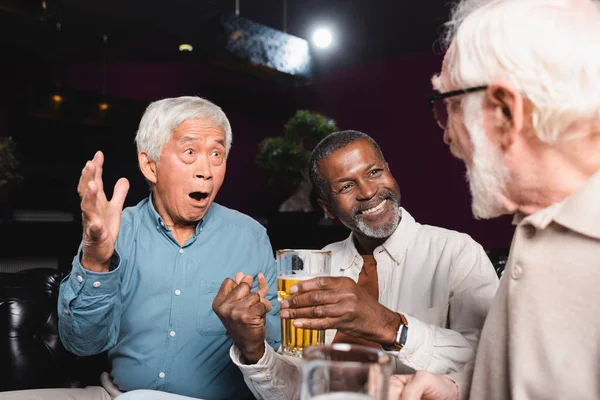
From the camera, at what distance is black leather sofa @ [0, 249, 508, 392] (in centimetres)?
184

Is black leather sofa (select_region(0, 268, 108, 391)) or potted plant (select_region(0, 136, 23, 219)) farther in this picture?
potted plant (select_region(0, 136, 23, 219))

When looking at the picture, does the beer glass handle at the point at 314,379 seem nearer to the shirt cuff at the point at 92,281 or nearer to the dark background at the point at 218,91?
the shirt cuff at the point at 92,281

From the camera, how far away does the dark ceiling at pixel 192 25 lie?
498 centimetres

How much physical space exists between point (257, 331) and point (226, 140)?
92 cm

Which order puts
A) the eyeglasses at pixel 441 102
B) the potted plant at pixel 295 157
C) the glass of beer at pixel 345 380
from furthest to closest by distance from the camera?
the potted plant at pixel 295 157 < the eyeglasses at pixel 441 102 < the glass of beer at pixel 345 380

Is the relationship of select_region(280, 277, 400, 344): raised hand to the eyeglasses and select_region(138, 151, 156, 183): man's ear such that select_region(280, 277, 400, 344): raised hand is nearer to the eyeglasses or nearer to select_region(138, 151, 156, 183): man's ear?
the eyeglasses

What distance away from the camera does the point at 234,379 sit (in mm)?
1842

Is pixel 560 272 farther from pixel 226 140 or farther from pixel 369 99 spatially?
pixel 369 99

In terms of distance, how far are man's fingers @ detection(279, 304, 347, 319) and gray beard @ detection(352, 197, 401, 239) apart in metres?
0.79

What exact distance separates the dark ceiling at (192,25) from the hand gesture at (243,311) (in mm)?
3625

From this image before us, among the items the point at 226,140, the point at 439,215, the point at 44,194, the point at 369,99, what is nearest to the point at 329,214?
the point at 226,140

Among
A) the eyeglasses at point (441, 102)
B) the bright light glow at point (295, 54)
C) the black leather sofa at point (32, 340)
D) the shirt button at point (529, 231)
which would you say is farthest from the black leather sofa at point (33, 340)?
Answer: the bright light glow at point (295, 54)

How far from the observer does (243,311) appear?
1.28 meters

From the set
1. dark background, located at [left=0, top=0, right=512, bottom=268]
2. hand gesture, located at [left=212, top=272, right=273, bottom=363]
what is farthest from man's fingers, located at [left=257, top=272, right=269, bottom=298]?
dark background, located at [left=0, top=0, right=512, bottom=268]
